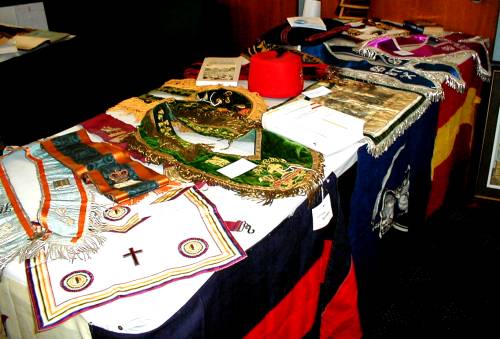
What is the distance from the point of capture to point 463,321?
1877mm

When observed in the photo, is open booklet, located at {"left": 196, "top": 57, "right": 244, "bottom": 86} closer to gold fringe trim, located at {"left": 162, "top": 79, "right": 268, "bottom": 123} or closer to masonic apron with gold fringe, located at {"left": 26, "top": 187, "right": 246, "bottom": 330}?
gold fringe trim, located at {"left": 162, "top": 79, "right": 268, "bottom": 123}

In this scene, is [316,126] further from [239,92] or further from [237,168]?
[239,92]

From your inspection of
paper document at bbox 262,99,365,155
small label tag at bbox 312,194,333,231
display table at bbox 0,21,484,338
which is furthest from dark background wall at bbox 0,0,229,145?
small label tag at bbox 312,194,333,231

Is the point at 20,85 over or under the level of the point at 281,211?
under

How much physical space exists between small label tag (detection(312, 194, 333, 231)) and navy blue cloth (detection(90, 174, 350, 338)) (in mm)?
17

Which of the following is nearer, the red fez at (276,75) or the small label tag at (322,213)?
the small label tag at (322,213)

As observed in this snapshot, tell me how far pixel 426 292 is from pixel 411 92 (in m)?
0.81

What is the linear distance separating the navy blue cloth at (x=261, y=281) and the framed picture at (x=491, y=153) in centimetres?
141

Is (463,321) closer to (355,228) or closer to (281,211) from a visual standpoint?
(355,228)

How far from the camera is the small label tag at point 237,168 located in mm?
1293

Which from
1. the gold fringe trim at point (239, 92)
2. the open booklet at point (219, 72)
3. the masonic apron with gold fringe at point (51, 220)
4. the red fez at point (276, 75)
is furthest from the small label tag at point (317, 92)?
the masonic apron with gold fringe at point (51, 220)

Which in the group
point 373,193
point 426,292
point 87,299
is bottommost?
point 426,292

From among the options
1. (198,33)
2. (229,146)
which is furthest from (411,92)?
(198,33)

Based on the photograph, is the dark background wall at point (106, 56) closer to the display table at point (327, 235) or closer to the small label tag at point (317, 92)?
the display table at point (327, 235)
